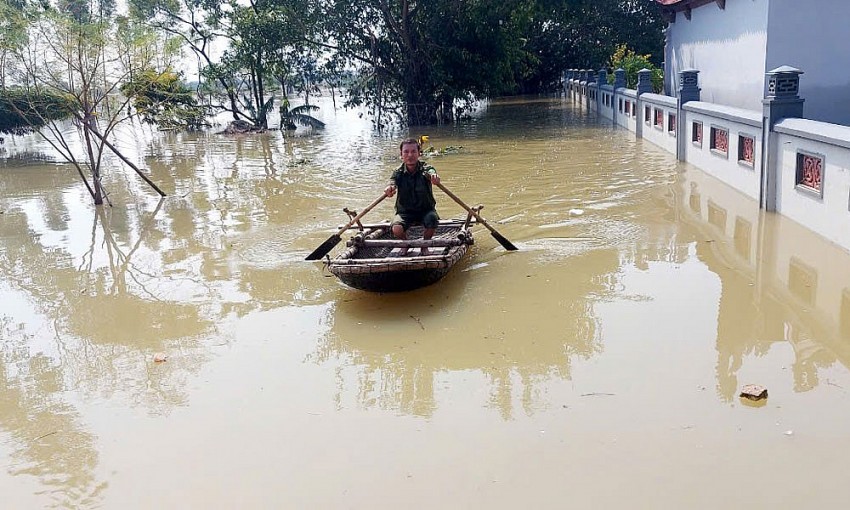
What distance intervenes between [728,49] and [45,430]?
49.8 ft

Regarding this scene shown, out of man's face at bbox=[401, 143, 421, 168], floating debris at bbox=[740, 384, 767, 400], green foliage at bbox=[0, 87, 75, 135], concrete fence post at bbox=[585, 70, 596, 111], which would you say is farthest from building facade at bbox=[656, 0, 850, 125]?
concrete fence post at bbox=[585, 70, 596, 111]

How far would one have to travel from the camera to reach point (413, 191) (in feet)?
27.6

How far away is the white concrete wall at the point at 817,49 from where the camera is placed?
12891 millimetres

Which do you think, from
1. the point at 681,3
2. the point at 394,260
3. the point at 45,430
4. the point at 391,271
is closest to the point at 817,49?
the point at 681,3

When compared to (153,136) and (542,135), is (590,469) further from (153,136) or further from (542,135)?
(153,136)

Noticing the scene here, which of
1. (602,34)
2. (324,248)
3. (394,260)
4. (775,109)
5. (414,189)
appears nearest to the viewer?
(394,260)

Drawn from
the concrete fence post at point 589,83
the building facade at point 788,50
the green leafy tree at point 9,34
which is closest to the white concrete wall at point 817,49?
the building facade at point 788,50

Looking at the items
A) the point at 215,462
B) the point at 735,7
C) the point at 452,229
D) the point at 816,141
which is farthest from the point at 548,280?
the point at 735,7

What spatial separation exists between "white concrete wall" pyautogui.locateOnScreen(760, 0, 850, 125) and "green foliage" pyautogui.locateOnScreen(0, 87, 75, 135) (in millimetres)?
12949

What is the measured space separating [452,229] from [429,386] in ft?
11.8

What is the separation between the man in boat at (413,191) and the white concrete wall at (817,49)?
27.5 ft

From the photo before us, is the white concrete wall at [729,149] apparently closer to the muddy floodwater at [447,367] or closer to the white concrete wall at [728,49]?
the muddy floodwater at [447,367]

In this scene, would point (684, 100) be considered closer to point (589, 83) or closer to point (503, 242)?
point (503, 242)

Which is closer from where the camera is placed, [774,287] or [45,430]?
[45,430]
